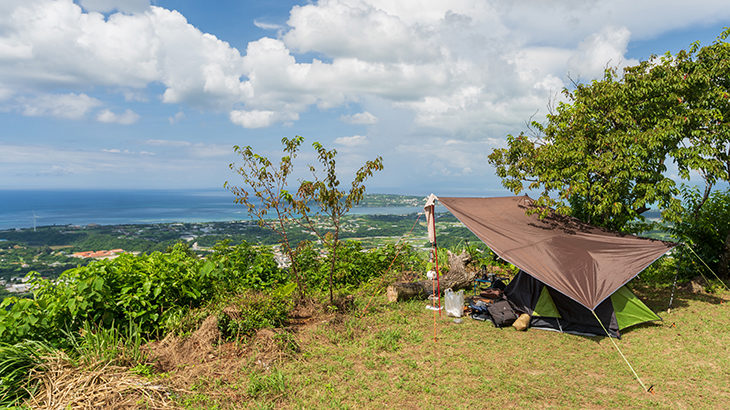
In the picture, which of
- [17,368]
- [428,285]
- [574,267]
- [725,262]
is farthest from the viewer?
[725,262]

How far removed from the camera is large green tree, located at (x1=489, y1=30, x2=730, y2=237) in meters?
6.96

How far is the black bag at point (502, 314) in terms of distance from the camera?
6559 millimetres

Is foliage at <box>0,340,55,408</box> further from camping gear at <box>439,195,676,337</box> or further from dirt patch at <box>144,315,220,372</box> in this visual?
camping gear at <box>439,195,676,337</box>

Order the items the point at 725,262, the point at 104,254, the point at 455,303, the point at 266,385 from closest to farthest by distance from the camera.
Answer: the point at 266,385
the point at 455,303
the point at 725,262
the point at 104,254

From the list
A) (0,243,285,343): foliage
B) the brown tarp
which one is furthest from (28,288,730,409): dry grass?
the brown tarp

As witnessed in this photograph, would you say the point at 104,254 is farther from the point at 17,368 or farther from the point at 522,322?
the point at 522,322

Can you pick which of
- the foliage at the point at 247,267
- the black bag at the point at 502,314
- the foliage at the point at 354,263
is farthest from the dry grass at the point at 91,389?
the black bag at the point at 502,314

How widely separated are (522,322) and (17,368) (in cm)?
719

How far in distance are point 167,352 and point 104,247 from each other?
34.0 m

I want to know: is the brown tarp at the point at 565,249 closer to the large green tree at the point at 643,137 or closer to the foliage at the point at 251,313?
the large green tree at the point at 643,137

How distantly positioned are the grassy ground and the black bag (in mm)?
230

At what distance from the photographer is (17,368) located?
3.80 meters

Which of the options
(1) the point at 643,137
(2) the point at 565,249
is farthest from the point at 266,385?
(1) the point at 643,137

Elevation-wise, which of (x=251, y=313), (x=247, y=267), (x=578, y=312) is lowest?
(x=578, y=312)
